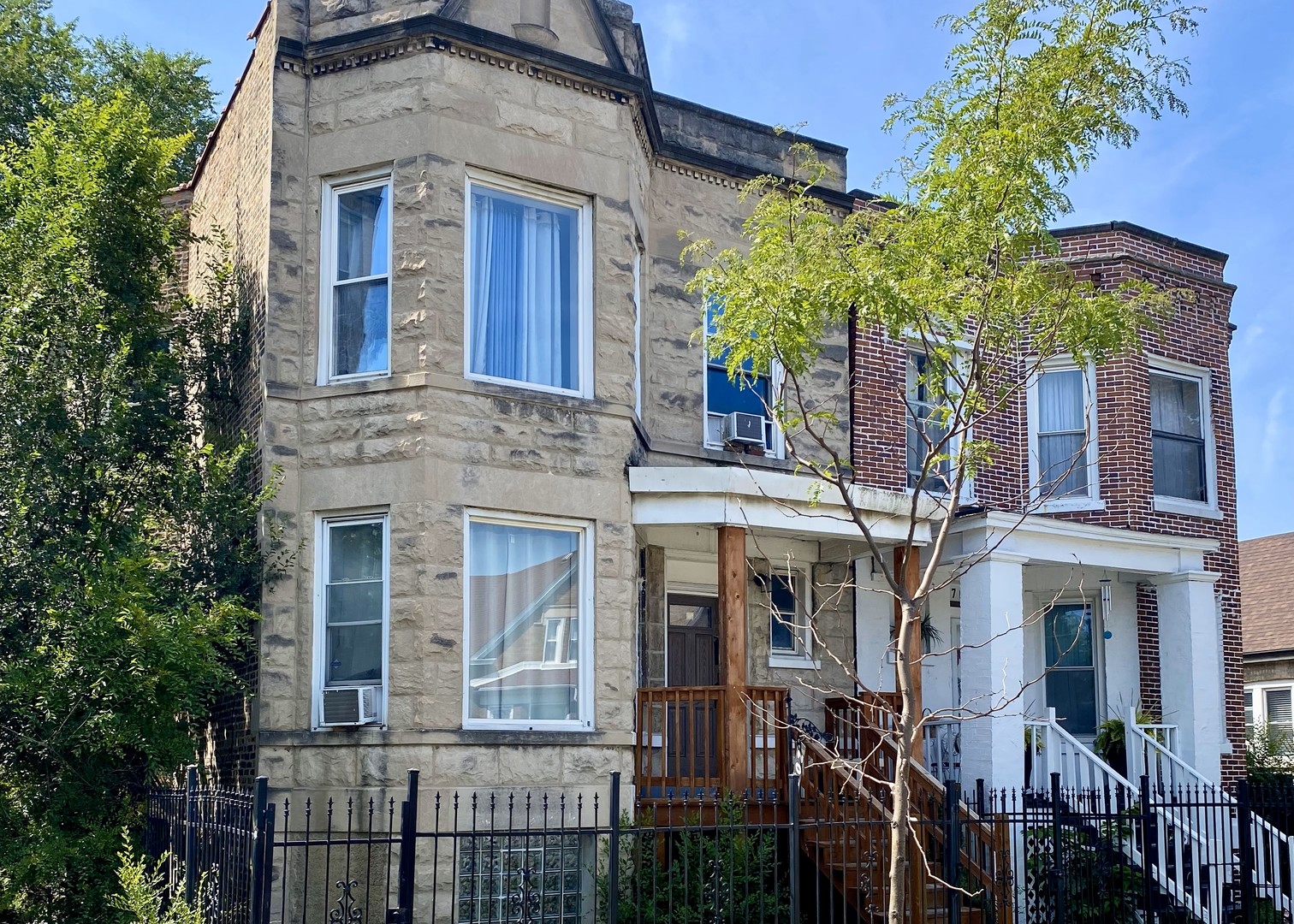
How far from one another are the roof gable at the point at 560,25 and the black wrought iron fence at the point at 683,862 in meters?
6.65

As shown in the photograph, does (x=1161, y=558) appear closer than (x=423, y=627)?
No

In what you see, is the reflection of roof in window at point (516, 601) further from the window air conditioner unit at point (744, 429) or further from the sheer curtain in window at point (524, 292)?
the window air conditioner unit at point (744, 429)

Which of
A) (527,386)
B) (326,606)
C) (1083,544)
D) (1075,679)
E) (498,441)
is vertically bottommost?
(1075,679)

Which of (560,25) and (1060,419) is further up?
(560,25)

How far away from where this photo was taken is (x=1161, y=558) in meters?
15.9

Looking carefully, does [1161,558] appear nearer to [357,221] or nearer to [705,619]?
[705,619]

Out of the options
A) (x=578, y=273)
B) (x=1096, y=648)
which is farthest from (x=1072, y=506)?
(x=578, y=273)

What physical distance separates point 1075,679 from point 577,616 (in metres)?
7.82

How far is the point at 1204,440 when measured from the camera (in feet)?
58.5

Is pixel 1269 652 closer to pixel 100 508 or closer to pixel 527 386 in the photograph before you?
pixel 527 386

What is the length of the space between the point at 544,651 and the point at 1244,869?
20.3 feet

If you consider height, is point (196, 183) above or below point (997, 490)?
above

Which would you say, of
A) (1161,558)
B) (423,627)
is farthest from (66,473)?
(1161,558)

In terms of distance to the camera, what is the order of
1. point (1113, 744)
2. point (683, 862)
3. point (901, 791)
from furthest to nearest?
point (1113, 744)
point (683, 862)
point (901, 791)
